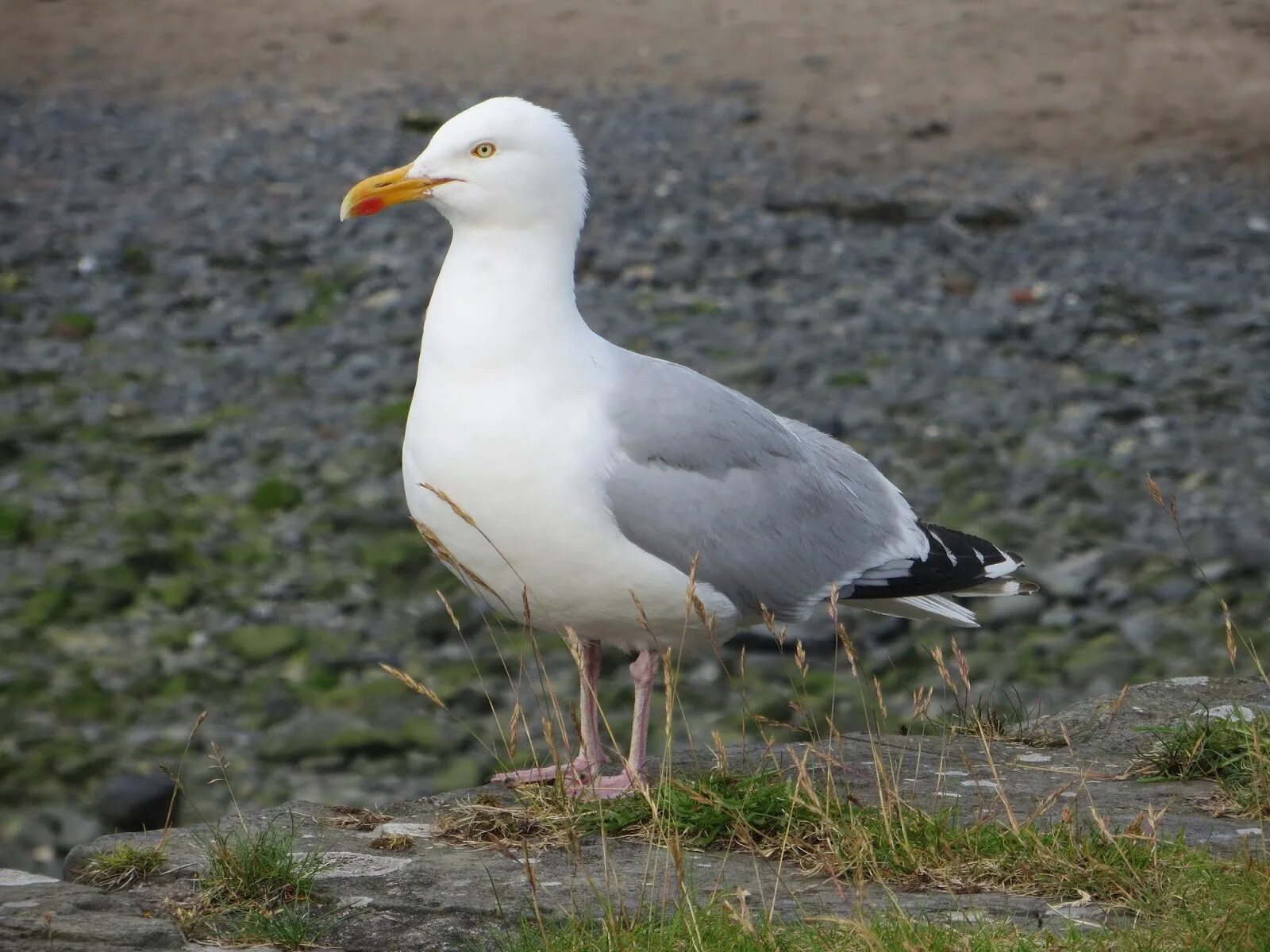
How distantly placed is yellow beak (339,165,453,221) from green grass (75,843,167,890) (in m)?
1.93

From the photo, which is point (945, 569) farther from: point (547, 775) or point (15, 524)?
point (15, 524)

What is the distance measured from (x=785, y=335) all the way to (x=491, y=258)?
24.6 ft

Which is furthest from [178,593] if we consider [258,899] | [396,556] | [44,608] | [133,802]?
[258,899]

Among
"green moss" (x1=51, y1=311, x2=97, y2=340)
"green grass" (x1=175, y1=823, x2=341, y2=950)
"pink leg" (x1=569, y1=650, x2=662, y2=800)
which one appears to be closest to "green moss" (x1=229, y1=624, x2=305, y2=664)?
"pink leg" (x1=569, y1=650, x2=662, y2=800)

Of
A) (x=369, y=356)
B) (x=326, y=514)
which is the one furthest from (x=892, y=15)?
(x=326, y=514)

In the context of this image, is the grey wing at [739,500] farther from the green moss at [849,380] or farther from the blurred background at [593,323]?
the green moss at [849,380]

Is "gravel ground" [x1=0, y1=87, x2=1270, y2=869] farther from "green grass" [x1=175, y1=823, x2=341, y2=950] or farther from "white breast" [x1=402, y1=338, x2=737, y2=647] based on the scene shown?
"green grass" [x1=175, y1=823, x2=341, y2=950]

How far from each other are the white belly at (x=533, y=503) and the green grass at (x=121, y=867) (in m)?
1.08

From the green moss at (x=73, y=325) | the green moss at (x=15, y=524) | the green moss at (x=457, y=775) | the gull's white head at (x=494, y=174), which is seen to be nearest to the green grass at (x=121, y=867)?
the gull's white head at (x=494, y=174)

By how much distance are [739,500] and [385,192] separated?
1.37 meters

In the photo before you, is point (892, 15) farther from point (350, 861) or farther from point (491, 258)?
point (350, 861)

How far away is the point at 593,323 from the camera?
12.6 metres

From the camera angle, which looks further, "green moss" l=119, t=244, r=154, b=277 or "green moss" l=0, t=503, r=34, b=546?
"green moss" l=119, t=244, r=154, b=277

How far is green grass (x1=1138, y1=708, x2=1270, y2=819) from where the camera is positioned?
495cm
